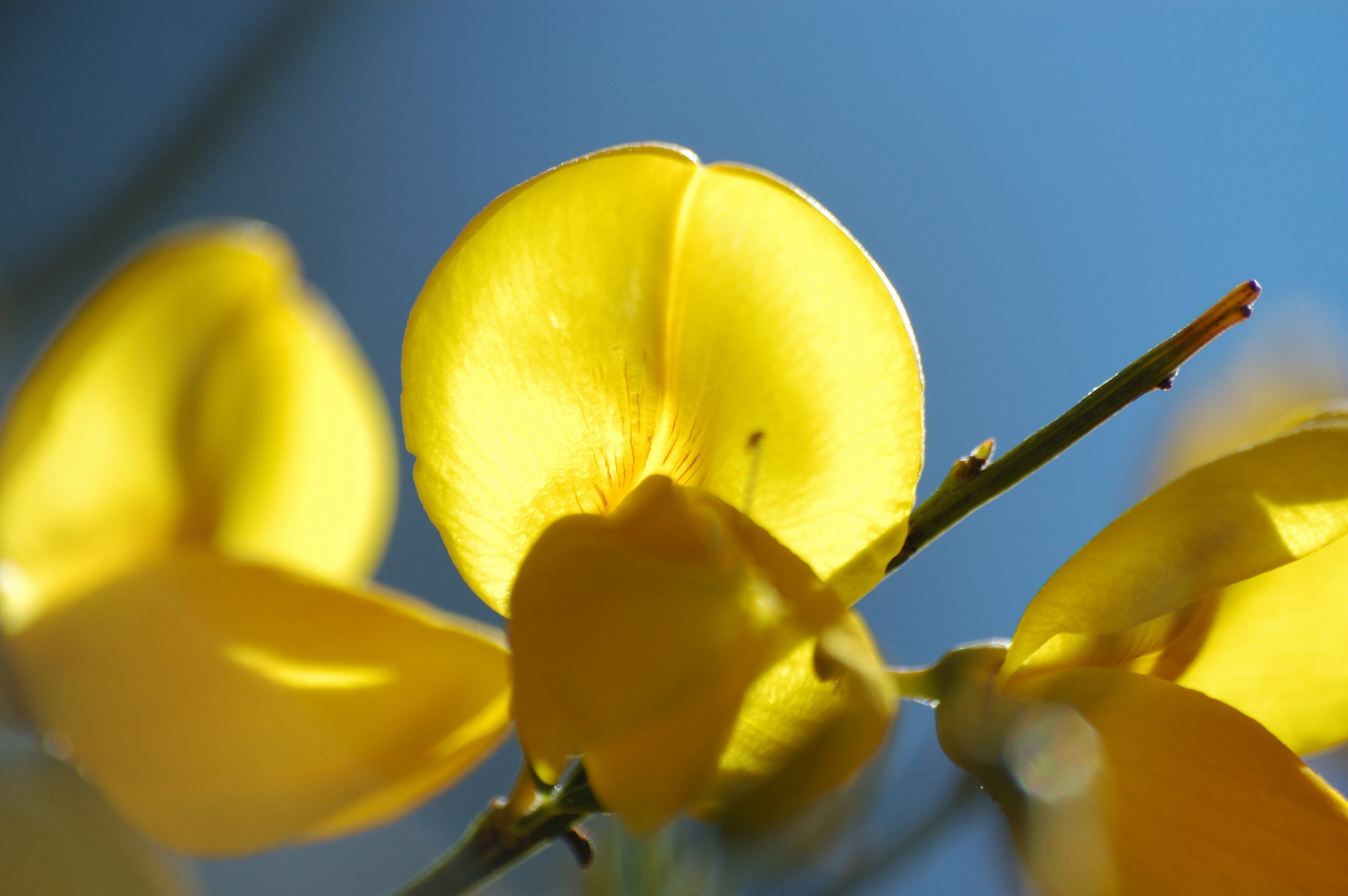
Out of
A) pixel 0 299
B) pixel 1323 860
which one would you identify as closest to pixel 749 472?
pixel 1323 860

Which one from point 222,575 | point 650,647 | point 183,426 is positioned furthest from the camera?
point 183,426

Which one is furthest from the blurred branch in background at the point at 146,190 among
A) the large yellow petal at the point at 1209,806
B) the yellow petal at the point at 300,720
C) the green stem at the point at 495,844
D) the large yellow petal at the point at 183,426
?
the large yellow petal at the point at 1209,806

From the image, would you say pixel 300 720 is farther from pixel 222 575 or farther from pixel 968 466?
pixel 968 466

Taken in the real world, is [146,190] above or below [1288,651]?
above

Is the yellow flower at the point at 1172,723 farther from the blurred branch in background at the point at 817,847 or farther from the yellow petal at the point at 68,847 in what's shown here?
the yellow petal at the point at 68,847

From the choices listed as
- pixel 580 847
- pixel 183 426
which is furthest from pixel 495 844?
pixel 183 426

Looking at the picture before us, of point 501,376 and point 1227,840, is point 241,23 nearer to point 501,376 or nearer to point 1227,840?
point 501,376
